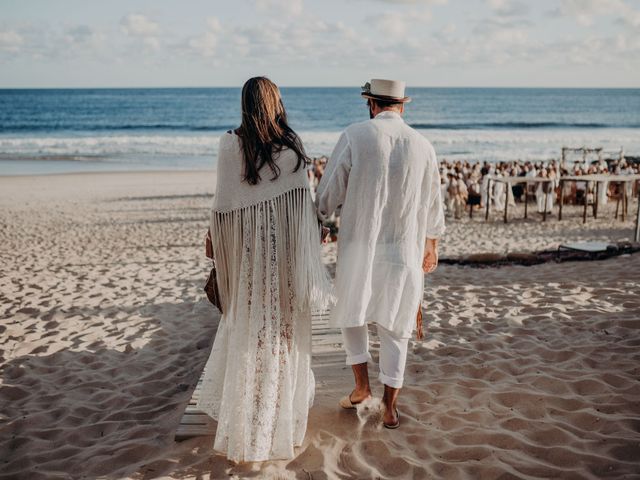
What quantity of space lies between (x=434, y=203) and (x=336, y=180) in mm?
561

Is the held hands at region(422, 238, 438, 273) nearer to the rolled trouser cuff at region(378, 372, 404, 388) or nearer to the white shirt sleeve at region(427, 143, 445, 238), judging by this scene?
the white shirt sleeve at region(427, 143, 445, 238)

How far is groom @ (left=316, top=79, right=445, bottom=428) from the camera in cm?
276

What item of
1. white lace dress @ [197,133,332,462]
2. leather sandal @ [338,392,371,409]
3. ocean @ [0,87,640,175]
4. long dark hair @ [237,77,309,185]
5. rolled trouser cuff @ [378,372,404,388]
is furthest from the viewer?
ocean @ [0,87,640,175]

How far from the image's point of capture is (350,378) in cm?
360

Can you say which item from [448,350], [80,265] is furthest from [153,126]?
[448,350]

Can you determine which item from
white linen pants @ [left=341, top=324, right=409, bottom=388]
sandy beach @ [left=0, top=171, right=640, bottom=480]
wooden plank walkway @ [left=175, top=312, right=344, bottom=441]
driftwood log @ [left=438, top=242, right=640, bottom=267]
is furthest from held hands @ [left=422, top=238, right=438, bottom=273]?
driftwood log @ [left=438, top=242, right=640, bottom=267]

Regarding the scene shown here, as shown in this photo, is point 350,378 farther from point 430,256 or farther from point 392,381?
point 430,256

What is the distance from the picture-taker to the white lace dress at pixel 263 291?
2.62 meters

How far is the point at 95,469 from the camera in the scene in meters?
2.84

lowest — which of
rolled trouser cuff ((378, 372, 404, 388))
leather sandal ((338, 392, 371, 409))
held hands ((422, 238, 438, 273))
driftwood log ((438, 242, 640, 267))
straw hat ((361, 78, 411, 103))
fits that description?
driftwood log ((438, 242, 640, 267))

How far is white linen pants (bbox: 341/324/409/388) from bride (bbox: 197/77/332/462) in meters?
0.34

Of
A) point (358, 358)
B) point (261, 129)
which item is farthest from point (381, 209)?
point (358, 358)

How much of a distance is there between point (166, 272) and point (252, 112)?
5712 mm

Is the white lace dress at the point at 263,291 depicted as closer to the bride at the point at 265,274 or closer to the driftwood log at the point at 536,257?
the bride at the point at 265,274
